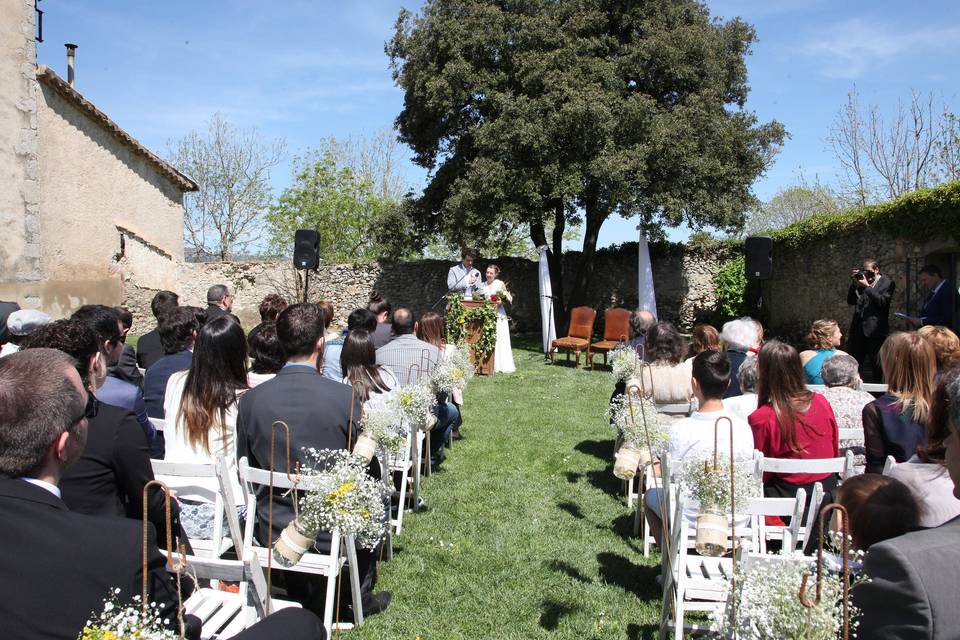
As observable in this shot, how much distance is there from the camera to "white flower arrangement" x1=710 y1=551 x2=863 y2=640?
1.41 metres

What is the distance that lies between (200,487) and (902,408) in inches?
140

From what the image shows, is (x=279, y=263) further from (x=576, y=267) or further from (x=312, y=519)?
(x=312, y=519)

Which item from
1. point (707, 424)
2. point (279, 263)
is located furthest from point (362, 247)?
point (707, 424)

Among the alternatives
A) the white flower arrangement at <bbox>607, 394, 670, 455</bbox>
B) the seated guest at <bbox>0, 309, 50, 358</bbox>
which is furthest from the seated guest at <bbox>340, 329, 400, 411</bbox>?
the seated guest at <bbox>0, 309, 50, 358</bbox>

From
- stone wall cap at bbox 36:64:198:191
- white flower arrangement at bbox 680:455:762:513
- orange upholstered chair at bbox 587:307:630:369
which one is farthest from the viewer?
stone wall cap at bbox 36:64:198:191

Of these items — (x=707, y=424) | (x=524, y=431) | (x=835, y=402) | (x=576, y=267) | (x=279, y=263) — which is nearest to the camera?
(x=707, y=424)

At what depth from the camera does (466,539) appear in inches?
175

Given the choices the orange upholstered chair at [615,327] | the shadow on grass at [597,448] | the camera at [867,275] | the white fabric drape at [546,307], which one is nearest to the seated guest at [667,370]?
→ the shadow on grass at [597,448]

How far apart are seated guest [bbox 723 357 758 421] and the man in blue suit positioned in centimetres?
449

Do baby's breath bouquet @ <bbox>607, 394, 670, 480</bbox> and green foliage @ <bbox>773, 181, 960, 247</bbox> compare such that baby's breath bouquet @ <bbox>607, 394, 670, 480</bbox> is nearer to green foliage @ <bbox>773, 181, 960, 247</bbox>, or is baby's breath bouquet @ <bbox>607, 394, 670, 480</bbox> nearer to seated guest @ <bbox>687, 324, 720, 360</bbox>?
seated guest @ <bbox>687, 324, 720, 360</bbox>

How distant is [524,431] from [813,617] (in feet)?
19.7

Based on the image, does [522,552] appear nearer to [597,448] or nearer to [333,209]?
[597,448]

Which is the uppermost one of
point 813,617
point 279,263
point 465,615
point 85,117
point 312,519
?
point 85,117

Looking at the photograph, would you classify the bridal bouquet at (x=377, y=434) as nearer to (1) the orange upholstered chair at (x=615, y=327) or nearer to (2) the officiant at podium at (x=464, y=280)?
(2) the officiant at podium at (x=464, y=280)
